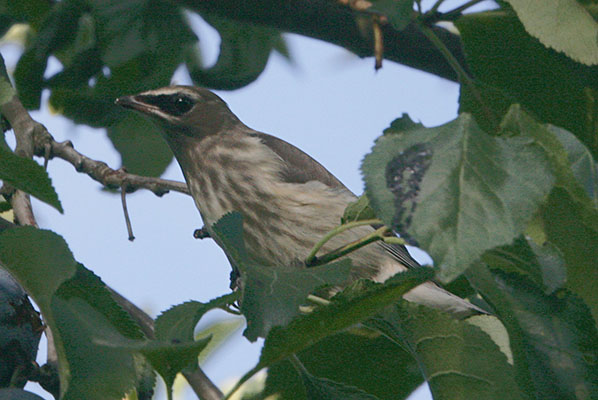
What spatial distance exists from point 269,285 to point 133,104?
7.87ft

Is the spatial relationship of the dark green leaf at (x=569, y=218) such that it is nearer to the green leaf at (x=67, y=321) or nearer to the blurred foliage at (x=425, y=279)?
the blurred foliage at (x=425, y=279)

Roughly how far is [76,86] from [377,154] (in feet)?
8.16

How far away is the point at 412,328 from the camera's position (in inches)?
77.1

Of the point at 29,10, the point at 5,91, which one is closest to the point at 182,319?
the point at 5,91

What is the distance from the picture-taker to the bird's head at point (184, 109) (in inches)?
165

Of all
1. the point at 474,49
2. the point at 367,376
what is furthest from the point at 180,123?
the point at 367,376

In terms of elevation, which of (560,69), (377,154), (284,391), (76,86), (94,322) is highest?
(76,86)

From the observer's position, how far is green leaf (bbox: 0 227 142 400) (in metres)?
1.73

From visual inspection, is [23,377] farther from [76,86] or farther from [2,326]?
[76,86]

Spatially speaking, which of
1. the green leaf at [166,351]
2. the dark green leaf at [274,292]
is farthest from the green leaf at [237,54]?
the green leaf at [166,351]

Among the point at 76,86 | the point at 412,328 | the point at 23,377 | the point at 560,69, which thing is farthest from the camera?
the point at 76,86

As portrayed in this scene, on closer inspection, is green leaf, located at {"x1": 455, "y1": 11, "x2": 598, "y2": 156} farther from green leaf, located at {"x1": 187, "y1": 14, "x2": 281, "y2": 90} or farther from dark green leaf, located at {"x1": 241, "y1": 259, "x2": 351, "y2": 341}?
dark green leaf, located at {"x1": 241, "y1": 259, "x2": 351, "y2": 341}

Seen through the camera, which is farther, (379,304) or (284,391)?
(284,391)

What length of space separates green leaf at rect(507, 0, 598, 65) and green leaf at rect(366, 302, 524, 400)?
3.38 feet
